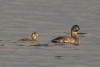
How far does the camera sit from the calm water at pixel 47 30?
2275cm

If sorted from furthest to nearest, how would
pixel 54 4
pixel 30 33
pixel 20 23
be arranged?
pixel 54 4, pixel 20 23, pixel 30 33

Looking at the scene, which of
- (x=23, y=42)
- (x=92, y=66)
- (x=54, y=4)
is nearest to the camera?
(x=92, y=66)

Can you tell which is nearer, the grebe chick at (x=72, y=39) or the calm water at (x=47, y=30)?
the calm water at (x=47, y=30)

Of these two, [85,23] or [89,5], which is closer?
[85,23]

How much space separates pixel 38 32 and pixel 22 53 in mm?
6755

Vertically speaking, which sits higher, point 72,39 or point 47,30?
point 47,30

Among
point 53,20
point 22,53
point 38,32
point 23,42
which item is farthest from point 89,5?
point 22,53

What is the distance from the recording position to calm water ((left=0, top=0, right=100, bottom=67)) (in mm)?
22750

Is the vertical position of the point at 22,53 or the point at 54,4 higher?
the point at 54,4

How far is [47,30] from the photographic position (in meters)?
31.4

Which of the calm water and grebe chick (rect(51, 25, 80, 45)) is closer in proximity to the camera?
the calm water

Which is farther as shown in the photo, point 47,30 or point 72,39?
point 47,30

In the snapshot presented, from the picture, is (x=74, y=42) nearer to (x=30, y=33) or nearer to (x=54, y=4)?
(x=30, y=33)

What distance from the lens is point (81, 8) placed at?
133 feet
